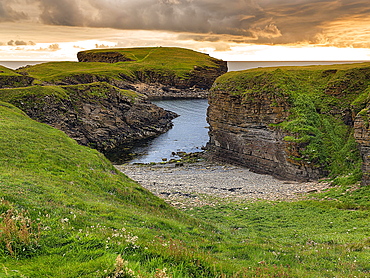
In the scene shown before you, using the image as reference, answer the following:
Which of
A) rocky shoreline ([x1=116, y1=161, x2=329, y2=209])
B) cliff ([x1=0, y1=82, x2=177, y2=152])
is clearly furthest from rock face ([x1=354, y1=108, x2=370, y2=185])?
cliff ([x1=0, y1=82, x2=177, y2=152])

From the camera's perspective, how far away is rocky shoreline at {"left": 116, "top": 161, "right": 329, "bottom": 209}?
125 feet

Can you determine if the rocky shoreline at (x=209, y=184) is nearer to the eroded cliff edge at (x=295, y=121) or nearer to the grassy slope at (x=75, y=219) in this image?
the eroded cliff edge at (x=295, y=121)

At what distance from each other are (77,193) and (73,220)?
7989 millimetres

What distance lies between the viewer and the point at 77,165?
26.8 metres

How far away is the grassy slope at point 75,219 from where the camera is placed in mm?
7508

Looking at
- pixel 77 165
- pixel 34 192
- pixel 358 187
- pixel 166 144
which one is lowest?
pixel 166 144

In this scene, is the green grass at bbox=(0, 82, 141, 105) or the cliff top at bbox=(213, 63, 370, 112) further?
the green grass at bbox=(0, 82, 141, 105)

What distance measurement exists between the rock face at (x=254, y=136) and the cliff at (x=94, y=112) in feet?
97.3

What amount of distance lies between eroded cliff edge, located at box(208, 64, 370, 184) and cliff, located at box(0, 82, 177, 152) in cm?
3296

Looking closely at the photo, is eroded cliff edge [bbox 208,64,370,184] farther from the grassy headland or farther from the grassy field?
the grassy headland

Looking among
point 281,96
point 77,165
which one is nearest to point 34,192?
point 77,165

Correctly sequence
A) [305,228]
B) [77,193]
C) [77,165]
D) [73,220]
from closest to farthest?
[73,220]
[77,193]
[305,228]
[77,165]

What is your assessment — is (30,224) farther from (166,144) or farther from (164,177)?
(166,144)

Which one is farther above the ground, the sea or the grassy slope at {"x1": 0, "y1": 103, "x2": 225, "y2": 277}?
the grassy slope at {"x1": 0, "y1": 103, "x2": 225, "y2": 277}
